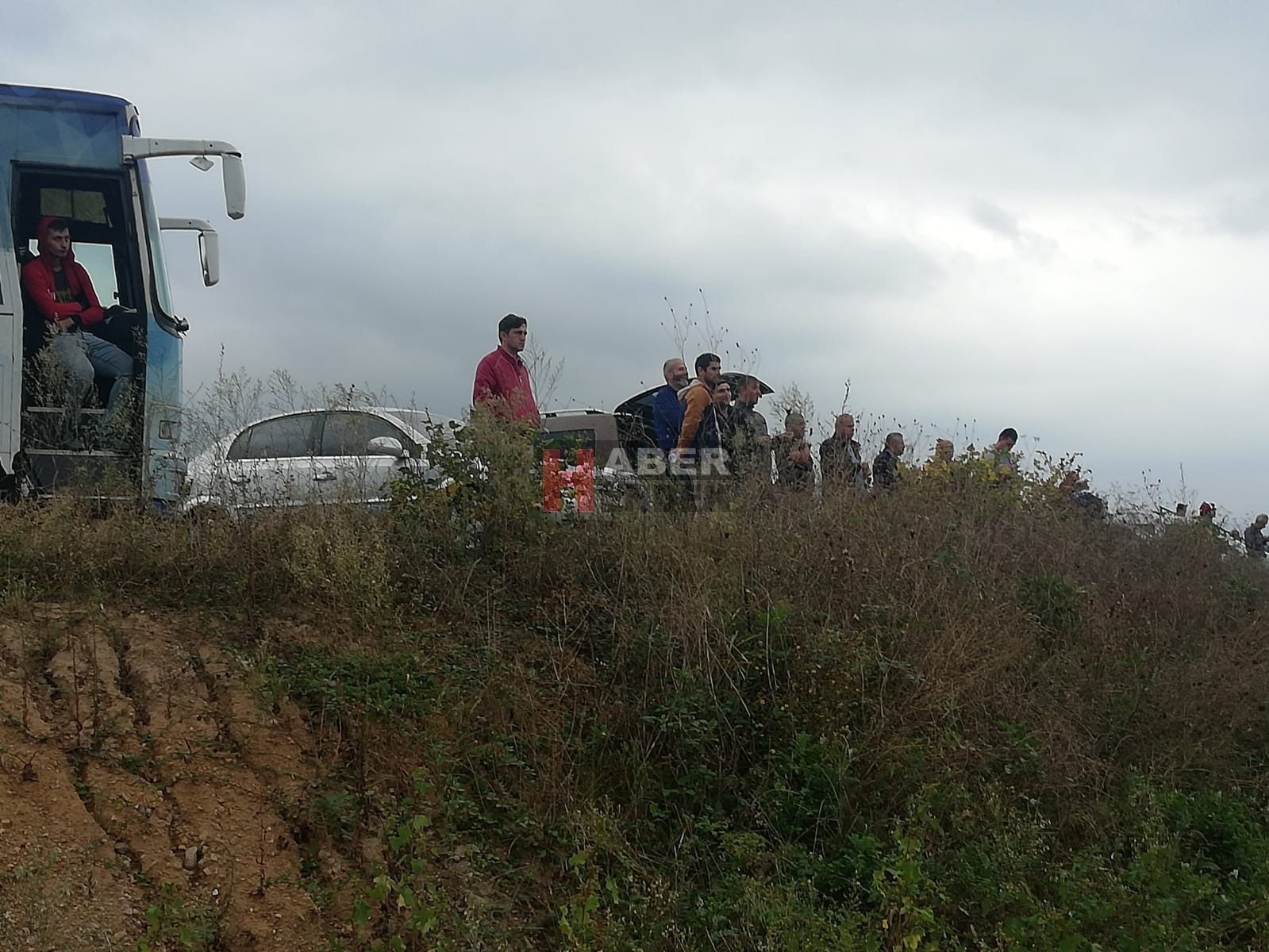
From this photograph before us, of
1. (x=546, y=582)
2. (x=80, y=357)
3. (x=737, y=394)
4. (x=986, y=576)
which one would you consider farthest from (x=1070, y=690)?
(x=80, y=357)

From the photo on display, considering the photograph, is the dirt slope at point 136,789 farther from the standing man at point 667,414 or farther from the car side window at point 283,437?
the standing man at point 667,414

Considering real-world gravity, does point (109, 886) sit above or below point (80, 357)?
below

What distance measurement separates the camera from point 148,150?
9.23 meters

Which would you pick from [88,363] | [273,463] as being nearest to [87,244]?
[88,363]

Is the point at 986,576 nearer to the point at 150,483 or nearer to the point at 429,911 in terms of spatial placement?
the point at 429,911

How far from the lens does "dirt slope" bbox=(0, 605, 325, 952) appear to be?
421 centimetres

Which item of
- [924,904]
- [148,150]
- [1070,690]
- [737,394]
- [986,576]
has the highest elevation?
[148,150]

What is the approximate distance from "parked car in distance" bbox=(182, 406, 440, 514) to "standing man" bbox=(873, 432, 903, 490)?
320 centimetres

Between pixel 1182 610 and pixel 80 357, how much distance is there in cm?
785

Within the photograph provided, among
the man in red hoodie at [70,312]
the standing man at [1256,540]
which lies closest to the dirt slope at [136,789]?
the man in red hoodie at [70,312]

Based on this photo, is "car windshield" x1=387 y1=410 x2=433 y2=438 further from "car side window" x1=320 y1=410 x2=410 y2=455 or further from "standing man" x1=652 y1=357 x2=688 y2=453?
"standing man" x1=652 y1=357 x2=688 y2=453

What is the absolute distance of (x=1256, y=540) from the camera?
1124 centimetres

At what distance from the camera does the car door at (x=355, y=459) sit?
24.4 ft

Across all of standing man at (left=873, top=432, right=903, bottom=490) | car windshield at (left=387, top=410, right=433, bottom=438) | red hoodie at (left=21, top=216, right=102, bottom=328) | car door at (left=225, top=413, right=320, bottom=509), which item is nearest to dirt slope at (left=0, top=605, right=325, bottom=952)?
car door at (left=225, top=413, right=320, bottom=509)
